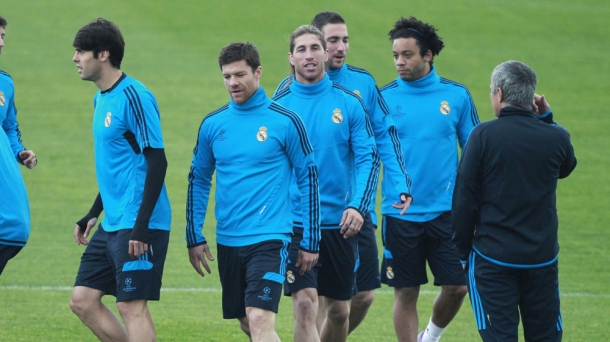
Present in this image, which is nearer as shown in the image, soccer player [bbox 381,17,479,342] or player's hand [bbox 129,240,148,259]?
player's hand [bbox 129,240,148,259]

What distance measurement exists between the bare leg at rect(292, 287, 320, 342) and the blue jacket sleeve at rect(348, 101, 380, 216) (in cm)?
68

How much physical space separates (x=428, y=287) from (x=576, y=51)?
17.3 m

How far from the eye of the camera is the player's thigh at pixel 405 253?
7.71 meters

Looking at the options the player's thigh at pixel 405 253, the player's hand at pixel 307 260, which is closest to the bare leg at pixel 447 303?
the player's thigh at pixel 405 253

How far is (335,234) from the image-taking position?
6.96m

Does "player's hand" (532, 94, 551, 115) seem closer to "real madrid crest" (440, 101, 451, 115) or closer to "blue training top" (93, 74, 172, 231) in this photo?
"real madrid crest" (440, 101, 451, 115)

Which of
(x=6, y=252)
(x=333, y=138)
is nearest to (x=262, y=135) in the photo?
(x=333, y=138)

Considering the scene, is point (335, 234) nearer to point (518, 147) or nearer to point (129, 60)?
point (518, 147)

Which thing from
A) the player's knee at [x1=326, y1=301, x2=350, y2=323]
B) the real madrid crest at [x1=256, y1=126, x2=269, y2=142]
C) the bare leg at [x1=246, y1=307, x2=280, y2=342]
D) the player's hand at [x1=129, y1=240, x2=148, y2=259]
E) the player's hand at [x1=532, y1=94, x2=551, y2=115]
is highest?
the player's hand at [x1=532, y1=94, x2=551, y2=115]

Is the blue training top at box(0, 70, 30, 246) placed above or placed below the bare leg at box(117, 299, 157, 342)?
above

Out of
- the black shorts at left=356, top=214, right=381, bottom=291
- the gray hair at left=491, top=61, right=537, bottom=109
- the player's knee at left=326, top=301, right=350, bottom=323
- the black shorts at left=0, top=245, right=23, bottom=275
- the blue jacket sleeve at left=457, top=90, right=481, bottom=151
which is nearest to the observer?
the gray hair at left=491, top=61, right=537, bottom=109

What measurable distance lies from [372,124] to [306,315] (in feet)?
5.03

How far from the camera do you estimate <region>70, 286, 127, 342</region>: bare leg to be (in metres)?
6.55

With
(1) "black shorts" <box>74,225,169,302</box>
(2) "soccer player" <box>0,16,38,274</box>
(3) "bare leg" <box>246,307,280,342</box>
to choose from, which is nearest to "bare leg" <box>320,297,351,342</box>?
(3) "bare leg" <box>246,307,280,342</box>
